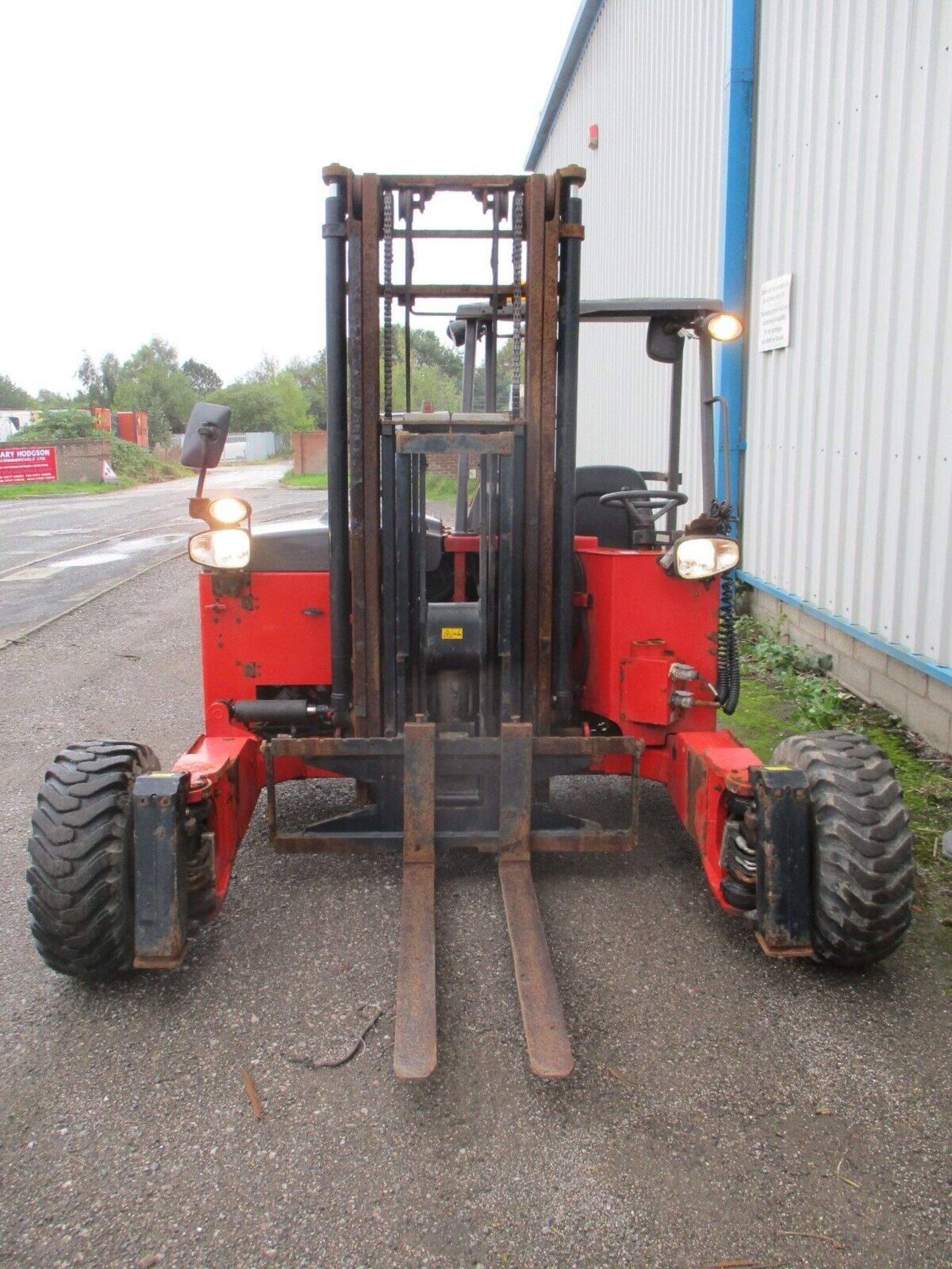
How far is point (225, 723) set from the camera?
4.64 metres

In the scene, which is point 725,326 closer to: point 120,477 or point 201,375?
point 120,477

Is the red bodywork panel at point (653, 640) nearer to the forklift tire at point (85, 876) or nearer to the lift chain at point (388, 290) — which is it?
the lift chain at point (388, 290)

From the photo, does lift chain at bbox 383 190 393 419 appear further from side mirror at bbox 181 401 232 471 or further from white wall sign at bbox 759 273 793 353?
white wall sign at bbox 759 273 793 353

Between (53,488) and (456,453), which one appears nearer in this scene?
(456,453)

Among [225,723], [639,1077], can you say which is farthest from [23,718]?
[639,1077]

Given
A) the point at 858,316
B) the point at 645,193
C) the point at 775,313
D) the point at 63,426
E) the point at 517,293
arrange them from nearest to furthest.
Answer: the point at 517,293
the point at 858,316
the point at 775,313
the point at 645,193
the point at 63,426

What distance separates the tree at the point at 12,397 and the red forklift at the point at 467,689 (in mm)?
109697

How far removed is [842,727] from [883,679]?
0.47m

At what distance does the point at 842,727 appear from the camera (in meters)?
6.34

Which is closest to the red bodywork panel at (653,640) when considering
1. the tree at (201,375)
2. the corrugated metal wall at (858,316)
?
the corrugated metal wall at (858,316)

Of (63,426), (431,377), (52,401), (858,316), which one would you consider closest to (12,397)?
(52,401)

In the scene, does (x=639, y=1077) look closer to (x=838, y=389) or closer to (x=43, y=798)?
(x=43, y=798)

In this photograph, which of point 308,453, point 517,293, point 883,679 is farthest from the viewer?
point 308,453

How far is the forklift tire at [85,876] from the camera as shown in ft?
11.3
